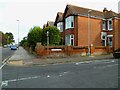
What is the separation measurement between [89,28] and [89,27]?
165mm

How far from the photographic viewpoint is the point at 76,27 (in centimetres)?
3394

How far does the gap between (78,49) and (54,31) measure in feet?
14.2

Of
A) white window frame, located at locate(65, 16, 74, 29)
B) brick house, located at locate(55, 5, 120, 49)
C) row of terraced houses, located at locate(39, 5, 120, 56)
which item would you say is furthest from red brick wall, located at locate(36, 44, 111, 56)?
white window frame, located at locate(65, 16, 74, 29)

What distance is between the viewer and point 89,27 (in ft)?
114

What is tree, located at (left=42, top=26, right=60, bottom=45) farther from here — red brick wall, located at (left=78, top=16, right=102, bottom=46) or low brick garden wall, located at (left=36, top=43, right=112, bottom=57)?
red brick wall, located at (left=78, top=16, right=102, bottom=46)

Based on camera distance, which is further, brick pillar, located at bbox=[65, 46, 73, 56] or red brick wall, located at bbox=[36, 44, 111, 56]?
brick pillar, located at bbox=[65, 46, 73, 56]

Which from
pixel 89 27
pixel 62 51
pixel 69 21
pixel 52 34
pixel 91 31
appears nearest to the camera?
pixel 62 51

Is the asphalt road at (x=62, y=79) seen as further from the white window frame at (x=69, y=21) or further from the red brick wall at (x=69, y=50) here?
the white window frame at (x=69, y=21)

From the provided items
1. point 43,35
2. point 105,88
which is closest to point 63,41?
point 43,35

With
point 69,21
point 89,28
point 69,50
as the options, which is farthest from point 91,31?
point 69,50

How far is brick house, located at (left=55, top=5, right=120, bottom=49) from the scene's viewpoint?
3403 centimetres

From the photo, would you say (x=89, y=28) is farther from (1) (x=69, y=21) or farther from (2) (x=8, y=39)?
(2) (x=8, y=39)

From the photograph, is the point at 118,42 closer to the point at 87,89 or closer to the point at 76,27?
the point at 76,27

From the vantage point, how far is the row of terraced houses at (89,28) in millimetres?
34031
